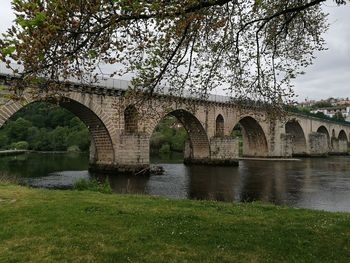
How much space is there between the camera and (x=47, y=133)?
97.9m

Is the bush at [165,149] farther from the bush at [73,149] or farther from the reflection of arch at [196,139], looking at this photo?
the reflection of arch at [196,139]

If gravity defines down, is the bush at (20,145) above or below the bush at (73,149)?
above

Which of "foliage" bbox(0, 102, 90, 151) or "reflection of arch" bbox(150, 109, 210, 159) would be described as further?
"foliage" bbox(0, 102, 90, 151)

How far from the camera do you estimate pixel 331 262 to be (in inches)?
276

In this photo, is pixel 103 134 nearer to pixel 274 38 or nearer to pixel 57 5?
pixel 274 38

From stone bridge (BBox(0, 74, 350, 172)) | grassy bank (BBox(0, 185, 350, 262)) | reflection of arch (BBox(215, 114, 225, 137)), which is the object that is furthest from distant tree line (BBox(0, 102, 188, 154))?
grassy bank (BBox(0, 185, 350, 262))

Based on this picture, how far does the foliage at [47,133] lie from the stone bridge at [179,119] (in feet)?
123

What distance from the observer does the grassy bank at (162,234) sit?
23.8 ft

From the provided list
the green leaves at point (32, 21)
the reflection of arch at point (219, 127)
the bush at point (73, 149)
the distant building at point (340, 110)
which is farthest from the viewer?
the distant building at point (340, 110)

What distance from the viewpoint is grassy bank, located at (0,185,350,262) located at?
7242 millimetres

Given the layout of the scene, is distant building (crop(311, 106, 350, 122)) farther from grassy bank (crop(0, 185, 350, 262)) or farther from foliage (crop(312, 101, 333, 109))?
grassy bank (crop(0, 185, 350, 262))

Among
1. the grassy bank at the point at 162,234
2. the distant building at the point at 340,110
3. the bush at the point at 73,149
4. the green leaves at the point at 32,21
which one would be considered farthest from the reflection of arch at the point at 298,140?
the distant building at the point at 340,110

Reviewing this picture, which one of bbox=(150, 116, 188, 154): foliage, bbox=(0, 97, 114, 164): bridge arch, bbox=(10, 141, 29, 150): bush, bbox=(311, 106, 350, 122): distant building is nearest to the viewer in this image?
bbox=(0, 97, 114, 164): bridge arch

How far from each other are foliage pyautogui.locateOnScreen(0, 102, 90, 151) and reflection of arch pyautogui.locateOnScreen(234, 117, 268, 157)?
34562mm
